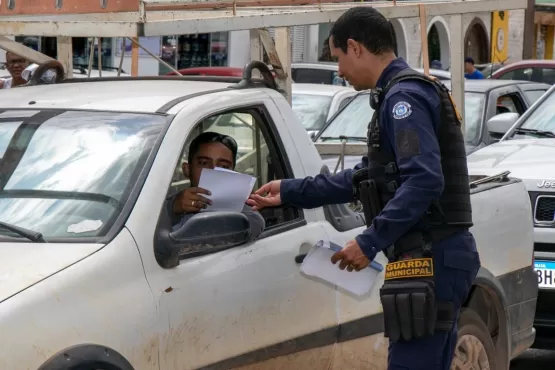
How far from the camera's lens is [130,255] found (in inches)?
151

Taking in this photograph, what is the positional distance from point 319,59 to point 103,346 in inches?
1095

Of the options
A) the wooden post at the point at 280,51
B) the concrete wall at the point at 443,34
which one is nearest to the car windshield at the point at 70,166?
the wooden post at the point at 280,51

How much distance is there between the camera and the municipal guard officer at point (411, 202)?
397cm

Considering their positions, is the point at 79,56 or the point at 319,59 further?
the point at 319,59

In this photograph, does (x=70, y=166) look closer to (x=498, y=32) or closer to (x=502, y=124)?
(x=502, y=124)

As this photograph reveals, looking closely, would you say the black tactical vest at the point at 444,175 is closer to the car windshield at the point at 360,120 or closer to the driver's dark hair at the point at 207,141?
the driver's dark hair at the point at 207,141

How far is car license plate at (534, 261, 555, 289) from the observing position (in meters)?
7.20

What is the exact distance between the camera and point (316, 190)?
4625 millimetres

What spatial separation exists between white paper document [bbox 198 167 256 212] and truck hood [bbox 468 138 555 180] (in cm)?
348

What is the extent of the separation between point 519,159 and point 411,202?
14.2 feet

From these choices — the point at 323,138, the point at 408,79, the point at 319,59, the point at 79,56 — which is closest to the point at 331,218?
the point at 408,79

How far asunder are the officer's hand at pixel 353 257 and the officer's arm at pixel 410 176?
0.02m

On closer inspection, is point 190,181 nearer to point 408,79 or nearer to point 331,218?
point 331,218

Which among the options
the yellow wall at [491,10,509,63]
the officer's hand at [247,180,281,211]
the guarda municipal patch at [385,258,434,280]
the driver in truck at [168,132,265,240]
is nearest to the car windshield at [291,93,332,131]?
the driver in truck at [168,132,265,240]
